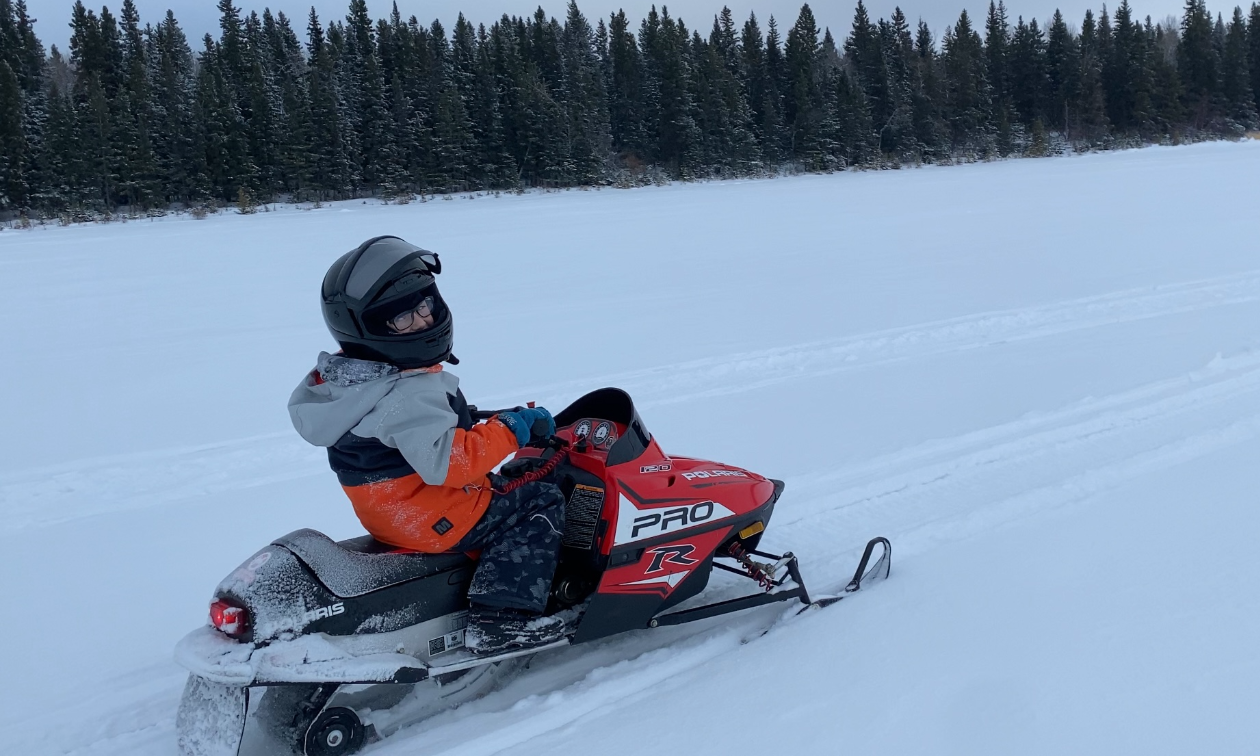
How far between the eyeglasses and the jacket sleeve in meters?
0.37

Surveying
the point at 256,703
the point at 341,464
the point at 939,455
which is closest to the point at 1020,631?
the point at 939,455

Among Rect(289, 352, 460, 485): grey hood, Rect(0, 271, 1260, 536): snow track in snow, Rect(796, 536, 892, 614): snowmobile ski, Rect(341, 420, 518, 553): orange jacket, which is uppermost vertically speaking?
Rect(289, 352, 460, 485): grey hood

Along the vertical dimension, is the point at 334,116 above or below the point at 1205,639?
above

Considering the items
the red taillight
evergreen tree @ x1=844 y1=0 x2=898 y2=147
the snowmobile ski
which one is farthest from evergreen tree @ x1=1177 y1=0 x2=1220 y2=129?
the red taillight

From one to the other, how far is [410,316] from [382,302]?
11cm

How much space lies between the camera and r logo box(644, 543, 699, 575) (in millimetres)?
3252

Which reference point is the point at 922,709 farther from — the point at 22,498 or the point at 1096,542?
the point at 22,498

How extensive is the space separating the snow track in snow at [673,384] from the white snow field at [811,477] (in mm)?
35

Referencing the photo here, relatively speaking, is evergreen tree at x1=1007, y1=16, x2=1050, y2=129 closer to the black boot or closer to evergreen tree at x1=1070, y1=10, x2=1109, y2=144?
evergreen tree at x1=1070, y1=10, x2=1109, y2=144

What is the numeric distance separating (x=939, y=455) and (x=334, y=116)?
34.8 metres

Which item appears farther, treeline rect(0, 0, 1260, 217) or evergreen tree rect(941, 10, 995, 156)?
evergreen tree rect(941, 10, 995, 156)

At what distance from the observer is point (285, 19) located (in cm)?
5100

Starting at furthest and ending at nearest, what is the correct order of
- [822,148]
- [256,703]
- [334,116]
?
[822,148]
[334,116]
[256,703]

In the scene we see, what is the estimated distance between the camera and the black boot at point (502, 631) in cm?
291
